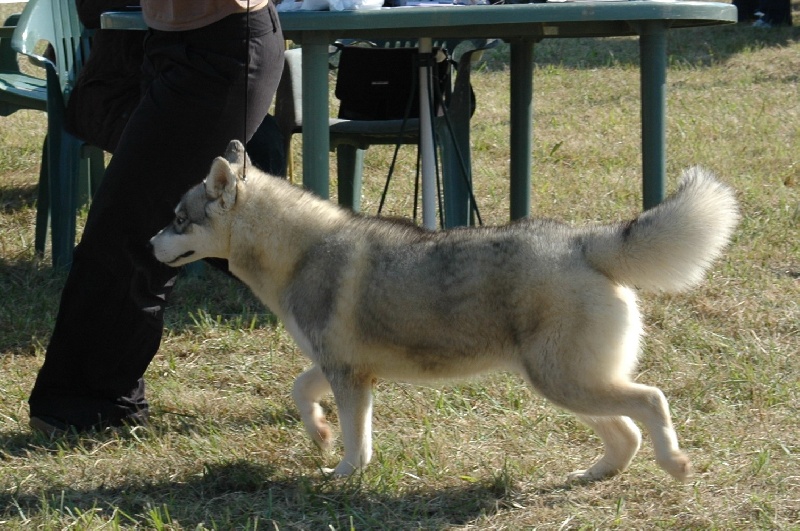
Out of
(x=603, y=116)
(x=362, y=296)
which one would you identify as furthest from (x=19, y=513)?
(x=603, y=116)

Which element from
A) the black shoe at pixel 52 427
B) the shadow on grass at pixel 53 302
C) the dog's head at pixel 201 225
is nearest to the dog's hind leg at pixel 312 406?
the dog's head at pixel 201 225

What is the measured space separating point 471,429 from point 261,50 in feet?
4.87

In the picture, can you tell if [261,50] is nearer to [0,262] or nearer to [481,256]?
[481,256]

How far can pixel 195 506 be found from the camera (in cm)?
332

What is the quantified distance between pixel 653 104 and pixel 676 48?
7440 mm

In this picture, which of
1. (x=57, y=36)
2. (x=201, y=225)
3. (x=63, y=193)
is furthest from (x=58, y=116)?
(x=201, y=225)

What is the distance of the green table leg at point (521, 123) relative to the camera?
5.60 m

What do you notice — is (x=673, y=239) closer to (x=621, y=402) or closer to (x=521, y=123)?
(x=621, y=402)

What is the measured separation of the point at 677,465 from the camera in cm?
322

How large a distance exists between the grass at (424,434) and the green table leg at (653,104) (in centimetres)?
65

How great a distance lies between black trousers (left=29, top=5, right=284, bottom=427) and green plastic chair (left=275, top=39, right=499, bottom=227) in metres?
2.03

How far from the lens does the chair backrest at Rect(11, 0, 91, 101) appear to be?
228 inches

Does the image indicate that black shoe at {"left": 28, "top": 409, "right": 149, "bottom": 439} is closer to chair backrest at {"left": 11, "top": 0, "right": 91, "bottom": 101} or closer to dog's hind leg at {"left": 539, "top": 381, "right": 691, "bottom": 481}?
→ dog's hind leg at {"left": 539, "top": 381, "right": 691, "bottom": 481}

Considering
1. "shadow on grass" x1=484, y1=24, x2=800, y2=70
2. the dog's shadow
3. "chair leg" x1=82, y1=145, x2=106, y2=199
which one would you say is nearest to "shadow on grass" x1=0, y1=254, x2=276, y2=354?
"chair leg" x1=82, y1=145, x2=106, y2=199
